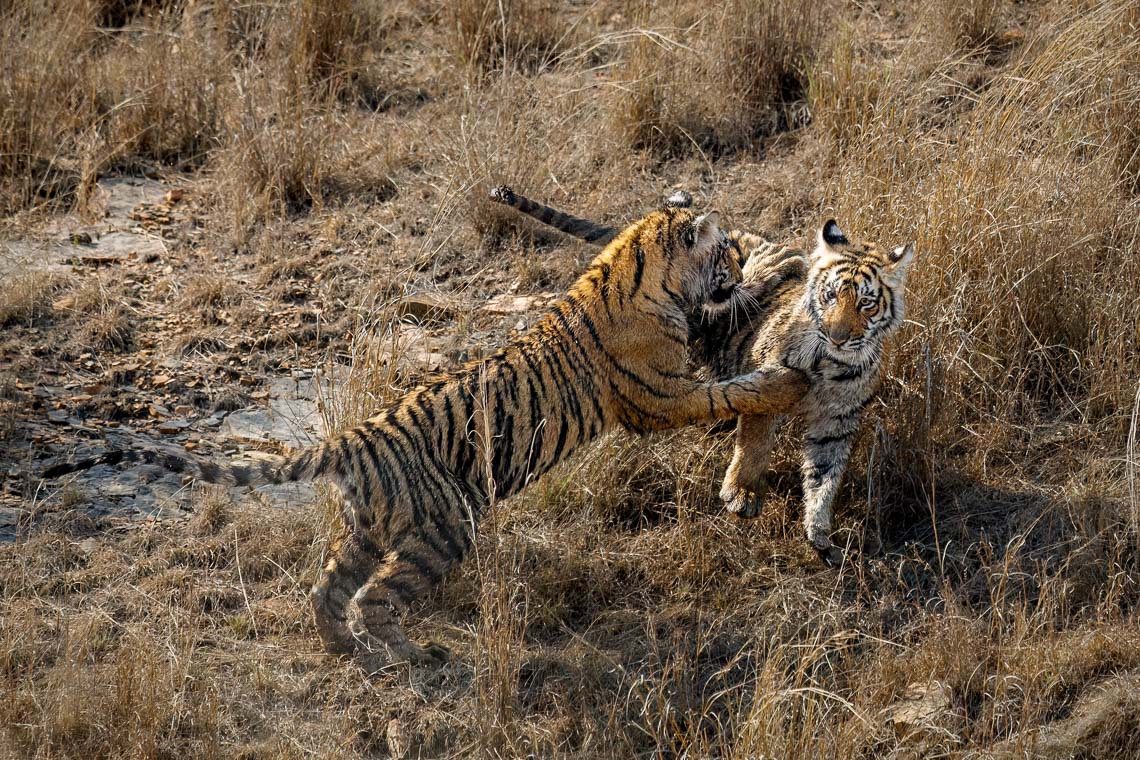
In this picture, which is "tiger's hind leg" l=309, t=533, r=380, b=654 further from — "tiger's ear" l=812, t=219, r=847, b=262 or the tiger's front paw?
"tiger's ear" l=812, t=219, r=847, b=262

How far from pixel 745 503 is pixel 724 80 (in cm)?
345

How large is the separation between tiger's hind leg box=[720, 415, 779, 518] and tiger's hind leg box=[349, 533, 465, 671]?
4.19ft

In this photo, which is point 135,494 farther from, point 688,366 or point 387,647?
point 688,366

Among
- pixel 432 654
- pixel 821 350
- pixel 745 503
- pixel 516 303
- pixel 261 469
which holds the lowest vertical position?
pixel 432 654

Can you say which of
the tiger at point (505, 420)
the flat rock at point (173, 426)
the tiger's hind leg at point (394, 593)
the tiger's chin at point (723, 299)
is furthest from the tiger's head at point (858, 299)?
the flat rock at point (173, 426)

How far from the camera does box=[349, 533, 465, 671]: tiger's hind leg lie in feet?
15.4

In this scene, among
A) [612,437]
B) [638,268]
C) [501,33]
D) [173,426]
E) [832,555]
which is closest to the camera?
[832,555]

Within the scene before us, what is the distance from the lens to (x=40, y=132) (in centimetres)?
798

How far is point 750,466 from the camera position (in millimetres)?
5395

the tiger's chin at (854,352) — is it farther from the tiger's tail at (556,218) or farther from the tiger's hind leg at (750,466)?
the tiger's tail at (556,218)

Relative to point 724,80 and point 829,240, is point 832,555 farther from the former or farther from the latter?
point 724,80

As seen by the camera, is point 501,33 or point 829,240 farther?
point 501,33

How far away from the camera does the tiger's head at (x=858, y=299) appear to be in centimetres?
502

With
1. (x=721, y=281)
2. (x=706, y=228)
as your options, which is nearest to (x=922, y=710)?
(x=721, y=281)
